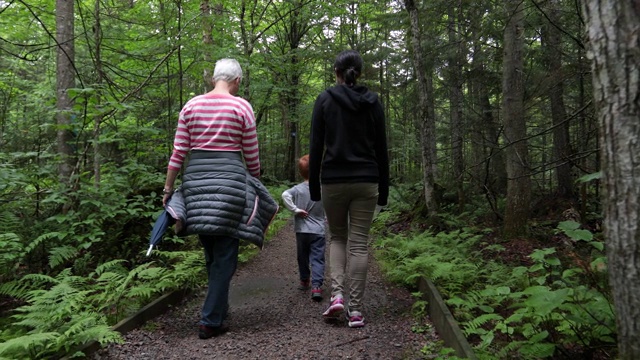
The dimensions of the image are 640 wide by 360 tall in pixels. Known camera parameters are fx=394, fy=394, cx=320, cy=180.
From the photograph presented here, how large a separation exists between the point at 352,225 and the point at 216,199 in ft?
4.03

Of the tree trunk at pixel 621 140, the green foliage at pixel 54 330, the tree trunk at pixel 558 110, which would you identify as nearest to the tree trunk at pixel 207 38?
the green foliage at pixel 54 330

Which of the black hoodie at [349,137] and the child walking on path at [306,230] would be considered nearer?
the black hoodie at [349,137]

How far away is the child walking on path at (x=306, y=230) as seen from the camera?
4.79 meters

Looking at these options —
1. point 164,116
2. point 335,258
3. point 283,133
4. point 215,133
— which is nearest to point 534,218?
point 335,258

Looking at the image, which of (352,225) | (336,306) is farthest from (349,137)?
(336,306)

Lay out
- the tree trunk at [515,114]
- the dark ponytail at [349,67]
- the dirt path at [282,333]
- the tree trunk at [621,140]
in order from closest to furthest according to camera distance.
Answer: the tree trunk at [621,140] → the dirt path at [282,333] → the dark ponytail at [349,67] → the tree trunk at [515,114]

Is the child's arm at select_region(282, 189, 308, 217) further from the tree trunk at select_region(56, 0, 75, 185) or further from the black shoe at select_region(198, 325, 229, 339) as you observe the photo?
the tree trunk at select_region(56, 0, 75, 185)

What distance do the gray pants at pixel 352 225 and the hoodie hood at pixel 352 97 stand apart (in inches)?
26.9

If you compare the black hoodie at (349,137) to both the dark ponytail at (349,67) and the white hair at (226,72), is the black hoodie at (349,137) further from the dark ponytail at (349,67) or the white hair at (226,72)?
the white hair at (226,72)

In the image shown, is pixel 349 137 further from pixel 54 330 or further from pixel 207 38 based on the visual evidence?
pixel 207 38

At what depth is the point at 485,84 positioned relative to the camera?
11.6 m

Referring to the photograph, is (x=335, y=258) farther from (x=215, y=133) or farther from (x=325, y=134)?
(x=215, y=133)

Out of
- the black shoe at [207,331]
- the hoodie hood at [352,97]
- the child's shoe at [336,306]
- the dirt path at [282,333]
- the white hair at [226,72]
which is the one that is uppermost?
the white hair at [226,72]

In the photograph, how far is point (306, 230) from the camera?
483 cm
